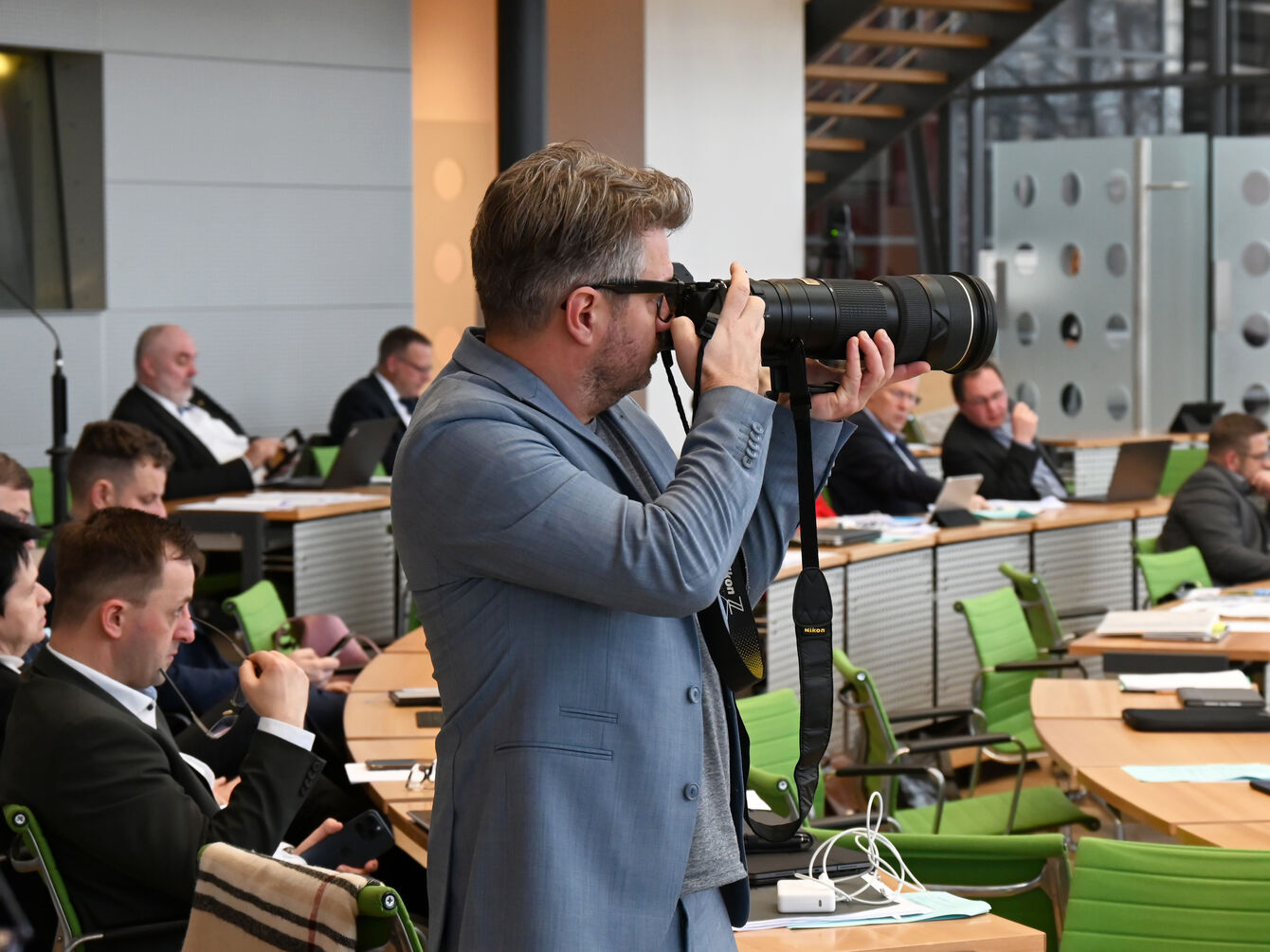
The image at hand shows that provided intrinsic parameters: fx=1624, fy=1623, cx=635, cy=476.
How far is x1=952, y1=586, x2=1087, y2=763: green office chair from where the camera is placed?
4.73 metres

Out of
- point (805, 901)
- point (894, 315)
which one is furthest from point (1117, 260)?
point (894, 315)

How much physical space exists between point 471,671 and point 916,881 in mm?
1142

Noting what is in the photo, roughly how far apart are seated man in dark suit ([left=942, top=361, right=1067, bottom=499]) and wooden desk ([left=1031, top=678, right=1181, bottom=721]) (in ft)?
10.7

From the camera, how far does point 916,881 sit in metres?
2.41

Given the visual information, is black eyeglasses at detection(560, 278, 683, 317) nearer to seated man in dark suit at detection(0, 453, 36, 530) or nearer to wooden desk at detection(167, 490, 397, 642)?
seated man in dark suit at detection(0, 453, 36, 530)

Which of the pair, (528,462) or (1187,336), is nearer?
(528,462)

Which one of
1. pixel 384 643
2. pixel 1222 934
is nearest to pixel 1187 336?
pixel 384 643

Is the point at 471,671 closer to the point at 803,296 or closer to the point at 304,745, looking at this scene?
the point at 803,296

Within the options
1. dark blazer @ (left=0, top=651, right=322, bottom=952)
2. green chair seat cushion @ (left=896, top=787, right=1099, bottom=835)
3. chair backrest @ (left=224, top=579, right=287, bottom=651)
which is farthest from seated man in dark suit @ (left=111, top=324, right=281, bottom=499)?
dark blazer @ (left=0, top=651, right=322, bottom=952)

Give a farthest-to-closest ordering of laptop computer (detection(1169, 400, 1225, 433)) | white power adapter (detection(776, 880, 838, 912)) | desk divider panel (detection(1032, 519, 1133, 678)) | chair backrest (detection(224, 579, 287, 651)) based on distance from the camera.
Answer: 1. laptop computer (detection(1169, 400, 1225, 433))
2. desk divider panel (detection(1032, 519, 1133, 678))
3. chair backrest (detection(224, 579, 287, 651))
4. white power adapter (detection(776, 880, 838, 912))

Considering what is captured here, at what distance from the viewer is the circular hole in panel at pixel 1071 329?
11.4 meters

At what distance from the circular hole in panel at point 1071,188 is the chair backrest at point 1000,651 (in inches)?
270

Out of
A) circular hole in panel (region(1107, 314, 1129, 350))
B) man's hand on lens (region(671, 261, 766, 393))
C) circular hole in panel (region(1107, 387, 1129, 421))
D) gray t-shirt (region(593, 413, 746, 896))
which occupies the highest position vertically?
circular hole in panel (region(1107, 314, 1129, 350))

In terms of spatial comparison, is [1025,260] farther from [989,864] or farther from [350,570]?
[989,864]
